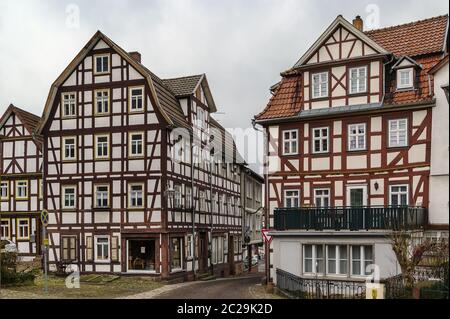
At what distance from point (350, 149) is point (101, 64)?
1483cm

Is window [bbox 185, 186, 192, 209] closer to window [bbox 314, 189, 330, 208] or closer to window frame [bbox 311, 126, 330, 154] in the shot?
window [bbox 314, 189, 330, 208]

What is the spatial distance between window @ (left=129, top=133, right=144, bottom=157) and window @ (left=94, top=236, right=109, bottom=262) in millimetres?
4893

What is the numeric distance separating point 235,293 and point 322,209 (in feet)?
16.9

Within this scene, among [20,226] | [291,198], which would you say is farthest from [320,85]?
[20,226]

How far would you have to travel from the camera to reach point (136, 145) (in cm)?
3111

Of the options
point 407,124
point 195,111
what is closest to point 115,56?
point 195,111

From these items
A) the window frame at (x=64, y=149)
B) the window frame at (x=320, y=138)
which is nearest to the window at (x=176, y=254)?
the window frame at (x=64, y=149)

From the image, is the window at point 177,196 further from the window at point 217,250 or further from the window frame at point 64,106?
the window at point 217,250

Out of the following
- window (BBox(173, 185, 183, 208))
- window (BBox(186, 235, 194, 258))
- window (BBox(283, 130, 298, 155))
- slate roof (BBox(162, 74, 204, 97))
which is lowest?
window (BBox(186, 235, 194, 258))

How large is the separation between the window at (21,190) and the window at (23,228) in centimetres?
162

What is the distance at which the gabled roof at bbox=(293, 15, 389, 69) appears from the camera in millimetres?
24897

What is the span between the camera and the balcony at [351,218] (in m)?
22.1

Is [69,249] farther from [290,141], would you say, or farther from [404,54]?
[404,54]

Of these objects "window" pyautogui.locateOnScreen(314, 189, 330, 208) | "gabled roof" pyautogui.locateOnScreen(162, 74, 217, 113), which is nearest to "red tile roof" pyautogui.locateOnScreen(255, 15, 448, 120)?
"window" pyautogui.locateOnScreen(314, 189, 330, 208)
